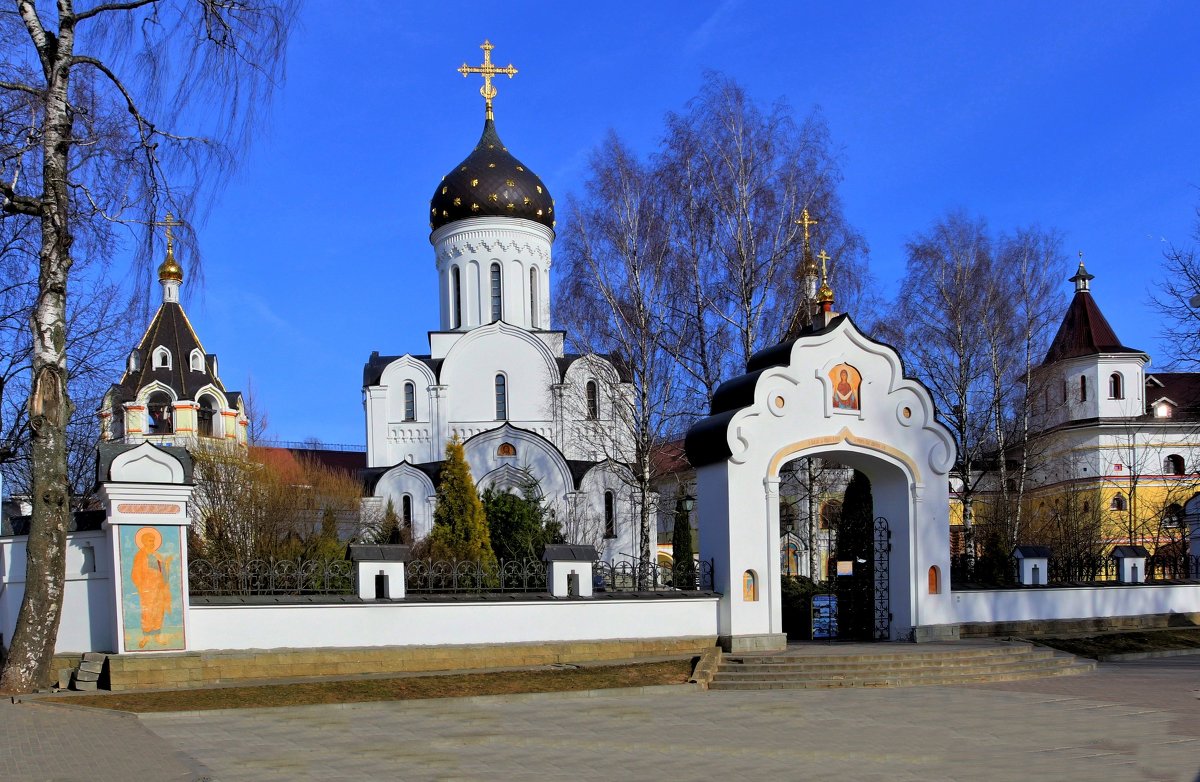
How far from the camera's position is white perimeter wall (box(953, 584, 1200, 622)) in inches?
731

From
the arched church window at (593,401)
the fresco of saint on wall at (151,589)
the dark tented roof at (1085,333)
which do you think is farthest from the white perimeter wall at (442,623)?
the dark tented roof at (1085,333)

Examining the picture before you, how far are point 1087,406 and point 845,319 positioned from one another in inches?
1340

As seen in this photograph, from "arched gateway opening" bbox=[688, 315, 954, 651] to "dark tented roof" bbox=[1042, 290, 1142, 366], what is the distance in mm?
31864

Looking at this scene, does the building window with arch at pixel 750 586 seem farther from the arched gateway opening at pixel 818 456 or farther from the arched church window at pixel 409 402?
the arched church window at pixel 409 402

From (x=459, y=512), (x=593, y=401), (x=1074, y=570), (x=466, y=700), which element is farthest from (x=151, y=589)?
(x=593, y=401)

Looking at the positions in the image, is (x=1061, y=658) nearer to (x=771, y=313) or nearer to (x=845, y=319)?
(x=845, y=319)

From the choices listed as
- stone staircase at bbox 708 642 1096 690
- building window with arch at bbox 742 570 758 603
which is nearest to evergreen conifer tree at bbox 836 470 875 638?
stone staircase at bbox 708 642 1096 690

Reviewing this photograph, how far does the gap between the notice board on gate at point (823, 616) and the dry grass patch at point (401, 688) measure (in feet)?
17.6

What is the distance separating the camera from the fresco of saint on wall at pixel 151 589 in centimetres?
1324

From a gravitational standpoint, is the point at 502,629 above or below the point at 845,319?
below

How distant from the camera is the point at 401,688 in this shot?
Answer: 13.3 meters

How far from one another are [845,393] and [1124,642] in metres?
6.17

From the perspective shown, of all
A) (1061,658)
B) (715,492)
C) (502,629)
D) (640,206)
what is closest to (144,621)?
(502,629)

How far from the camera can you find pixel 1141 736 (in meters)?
10.4
